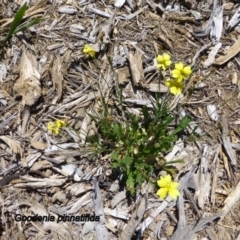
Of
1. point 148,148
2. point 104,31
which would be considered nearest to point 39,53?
point 104,31

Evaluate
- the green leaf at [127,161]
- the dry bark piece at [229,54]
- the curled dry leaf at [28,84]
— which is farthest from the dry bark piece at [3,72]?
the dry bark piece at [229,54]

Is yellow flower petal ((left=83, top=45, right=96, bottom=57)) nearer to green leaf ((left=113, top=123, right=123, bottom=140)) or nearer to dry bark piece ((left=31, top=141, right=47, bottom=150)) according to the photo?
green leaf ((left=113, top=123, right=123, bottom=140))

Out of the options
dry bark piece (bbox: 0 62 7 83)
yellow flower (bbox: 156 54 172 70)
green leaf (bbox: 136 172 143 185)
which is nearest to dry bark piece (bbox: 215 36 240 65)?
yellow flower (bbox: 156 54 172 70)

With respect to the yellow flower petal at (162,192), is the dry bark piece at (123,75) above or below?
above

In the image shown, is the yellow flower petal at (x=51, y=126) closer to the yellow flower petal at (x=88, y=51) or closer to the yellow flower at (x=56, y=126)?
the yellow flower at (x=56, y=126)

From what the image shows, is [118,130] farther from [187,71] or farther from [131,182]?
[187,71]

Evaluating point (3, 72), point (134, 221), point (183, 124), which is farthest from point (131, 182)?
point (3, 72)

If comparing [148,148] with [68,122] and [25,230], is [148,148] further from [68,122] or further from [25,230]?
[25,230]

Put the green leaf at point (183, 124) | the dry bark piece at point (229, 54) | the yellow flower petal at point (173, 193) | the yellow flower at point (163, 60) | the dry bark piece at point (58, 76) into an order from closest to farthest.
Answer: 1. the yellow flower petal at point (173, 193)
2. the yellow flower at point (163, 60)
3. the green leaf at point (183, 124)
4. the dry bark piece at point (58, 76)
5. the dry bark piece at point (229, 54)
